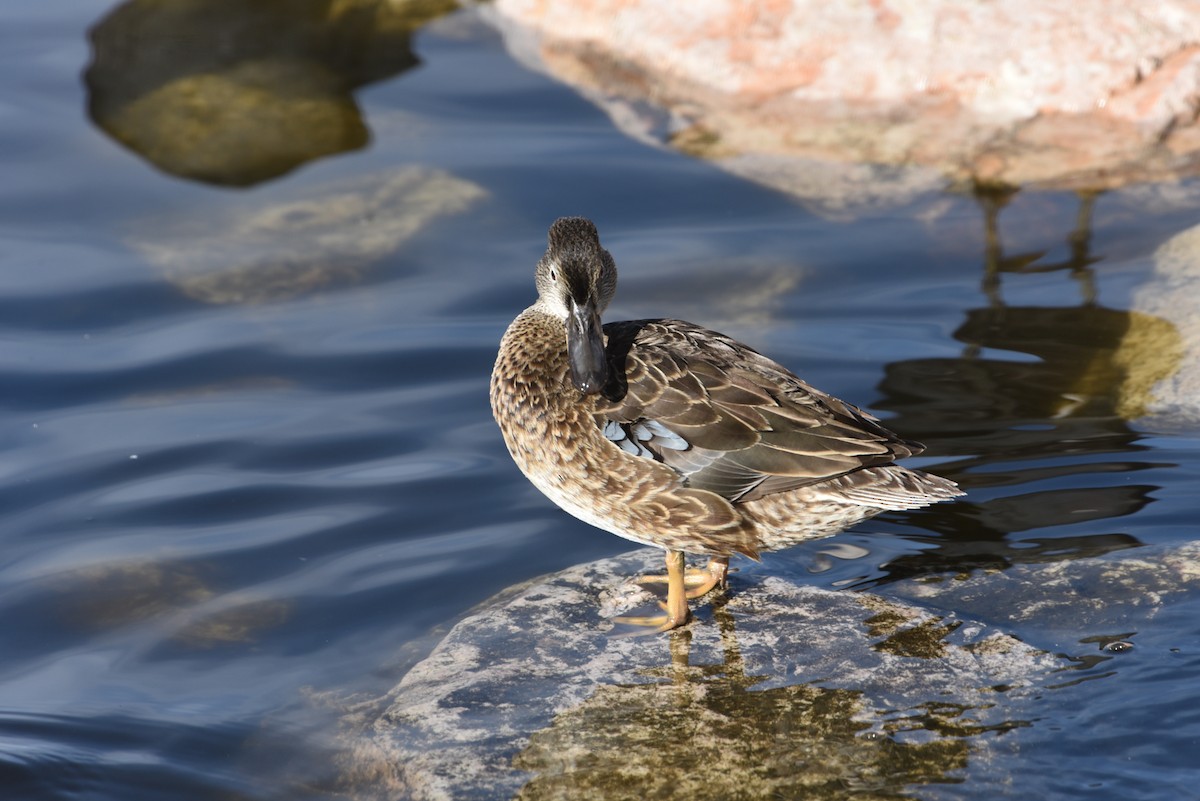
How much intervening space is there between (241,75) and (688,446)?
6.40 meters

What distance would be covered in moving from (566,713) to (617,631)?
2.00 ft

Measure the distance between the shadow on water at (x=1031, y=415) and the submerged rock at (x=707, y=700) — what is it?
0.64 metres

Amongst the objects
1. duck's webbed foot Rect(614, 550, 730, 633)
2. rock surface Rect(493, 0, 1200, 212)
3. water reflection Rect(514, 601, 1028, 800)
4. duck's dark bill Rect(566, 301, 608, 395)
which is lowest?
water reflection Rect(514, 601, 1028, 800)

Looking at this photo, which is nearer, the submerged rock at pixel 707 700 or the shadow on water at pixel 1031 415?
the submerged rock at pixel 707 700

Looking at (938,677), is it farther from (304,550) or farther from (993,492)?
(304,550)

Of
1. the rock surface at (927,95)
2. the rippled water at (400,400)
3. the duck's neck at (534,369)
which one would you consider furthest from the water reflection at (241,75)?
the duck's neck at (534,369)

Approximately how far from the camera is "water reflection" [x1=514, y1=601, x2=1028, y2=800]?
163 inches

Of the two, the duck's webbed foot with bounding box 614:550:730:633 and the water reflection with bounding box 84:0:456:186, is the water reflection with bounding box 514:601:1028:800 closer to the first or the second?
the duck's webbed foot with bounding box 614:550:730:633

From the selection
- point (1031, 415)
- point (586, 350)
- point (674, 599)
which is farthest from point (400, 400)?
point (1031, 415)

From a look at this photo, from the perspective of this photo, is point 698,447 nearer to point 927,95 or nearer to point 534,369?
point 534,369

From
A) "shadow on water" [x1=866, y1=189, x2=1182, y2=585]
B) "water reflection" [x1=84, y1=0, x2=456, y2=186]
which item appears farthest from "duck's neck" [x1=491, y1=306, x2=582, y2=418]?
"water reflection" [x1=84, y1=0, x2=456, y2=186]

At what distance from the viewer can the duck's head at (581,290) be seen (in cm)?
510

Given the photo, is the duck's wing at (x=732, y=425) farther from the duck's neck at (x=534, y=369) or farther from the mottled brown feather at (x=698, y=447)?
the duck's neck at (x=534, y=369)

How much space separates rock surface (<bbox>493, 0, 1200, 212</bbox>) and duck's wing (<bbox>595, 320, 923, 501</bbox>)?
3.82 m
